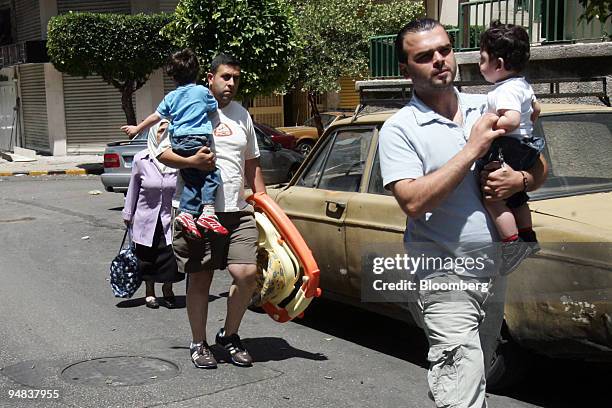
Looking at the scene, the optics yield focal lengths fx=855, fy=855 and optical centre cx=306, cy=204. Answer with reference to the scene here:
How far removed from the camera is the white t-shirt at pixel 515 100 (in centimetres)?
327

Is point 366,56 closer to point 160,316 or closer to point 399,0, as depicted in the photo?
point 399,0

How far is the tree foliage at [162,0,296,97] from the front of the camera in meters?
17.2

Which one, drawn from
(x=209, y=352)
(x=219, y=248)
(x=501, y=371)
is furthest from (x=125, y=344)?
(x=501, y=371)

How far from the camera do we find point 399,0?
29.4 metres

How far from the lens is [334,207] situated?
6.11m

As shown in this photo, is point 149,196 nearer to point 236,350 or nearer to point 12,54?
point 236,350

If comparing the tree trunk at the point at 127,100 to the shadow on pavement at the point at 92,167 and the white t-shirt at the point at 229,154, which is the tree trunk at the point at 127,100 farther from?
the white t-shirt at the point at 229,154

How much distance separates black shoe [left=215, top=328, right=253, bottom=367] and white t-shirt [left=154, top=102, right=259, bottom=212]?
0.91 metres

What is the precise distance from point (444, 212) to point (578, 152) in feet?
8.75

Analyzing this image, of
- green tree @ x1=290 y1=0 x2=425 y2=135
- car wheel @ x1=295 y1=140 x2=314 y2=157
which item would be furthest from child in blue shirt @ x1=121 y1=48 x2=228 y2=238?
car wheel @ x1=295 y1=140 x2=314 y2=157

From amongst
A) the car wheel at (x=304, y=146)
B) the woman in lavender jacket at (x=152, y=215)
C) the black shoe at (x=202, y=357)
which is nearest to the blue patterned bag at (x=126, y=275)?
the woman in lavender jacket at (x=152, y=215)

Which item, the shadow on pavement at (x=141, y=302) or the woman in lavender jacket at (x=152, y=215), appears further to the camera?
the shadow on pavement at (x=141, y=302)

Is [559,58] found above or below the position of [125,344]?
above

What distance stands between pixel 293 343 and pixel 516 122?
3529mm
